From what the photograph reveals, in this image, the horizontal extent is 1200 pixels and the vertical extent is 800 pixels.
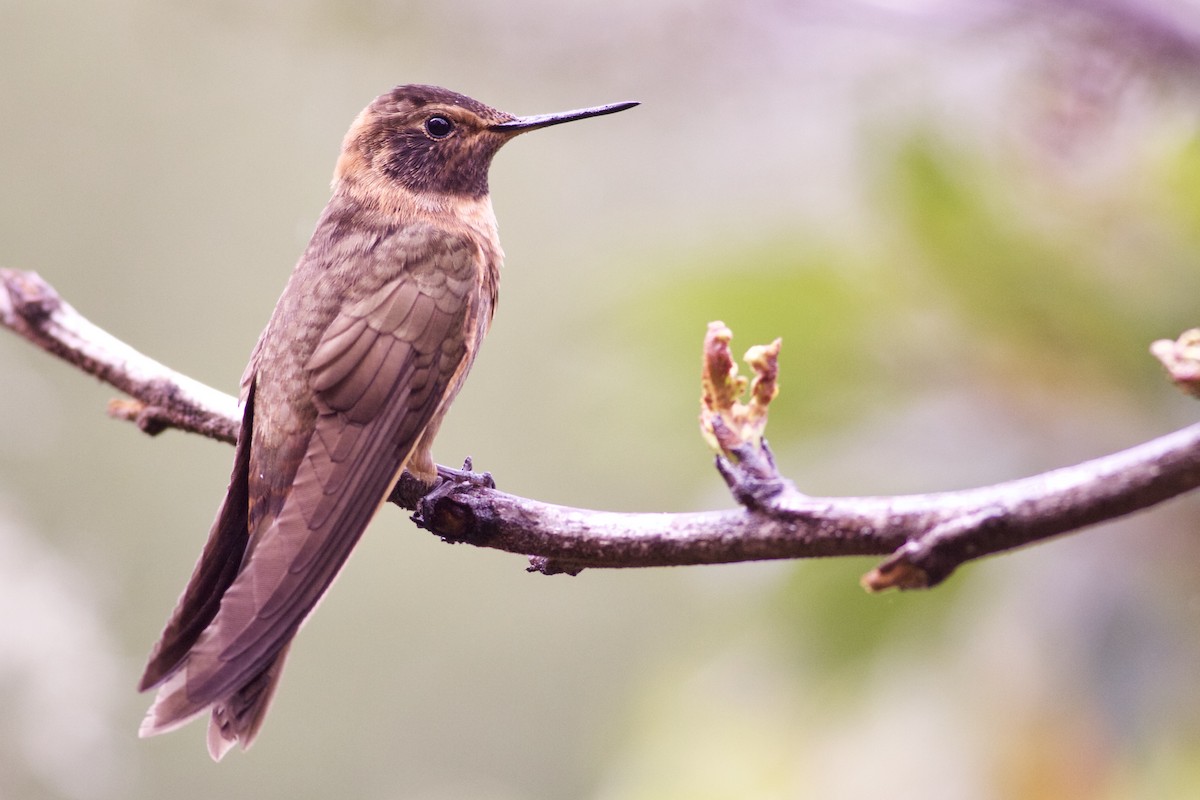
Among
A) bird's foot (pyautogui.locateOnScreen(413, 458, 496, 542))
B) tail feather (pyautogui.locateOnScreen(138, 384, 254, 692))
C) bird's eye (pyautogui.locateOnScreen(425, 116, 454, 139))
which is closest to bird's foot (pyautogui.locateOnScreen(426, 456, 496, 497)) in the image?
bird's foot (pyautogui.locateOnScreen(413, 458, 496, 542))

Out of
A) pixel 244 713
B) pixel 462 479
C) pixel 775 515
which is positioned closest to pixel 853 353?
pixel 462 479

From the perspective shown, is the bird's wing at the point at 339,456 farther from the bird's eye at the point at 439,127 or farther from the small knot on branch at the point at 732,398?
the small knot on branch at the point at 732,398

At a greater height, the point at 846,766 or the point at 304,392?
the point at 304,392

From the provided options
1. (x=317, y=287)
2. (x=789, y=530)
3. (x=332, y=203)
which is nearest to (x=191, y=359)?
(x=332, y=203)

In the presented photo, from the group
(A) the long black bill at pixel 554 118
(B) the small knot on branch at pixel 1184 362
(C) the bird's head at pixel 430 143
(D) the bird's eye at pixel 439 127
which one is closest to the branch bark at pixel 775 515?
(B) the small knot on branch at pixel 1184 362

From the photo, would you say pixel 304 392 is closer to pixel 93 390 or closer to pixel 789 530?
pixel 789 530

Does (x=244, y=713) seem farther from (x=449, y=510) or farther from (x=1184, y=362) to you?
(x=1184, y=362)
